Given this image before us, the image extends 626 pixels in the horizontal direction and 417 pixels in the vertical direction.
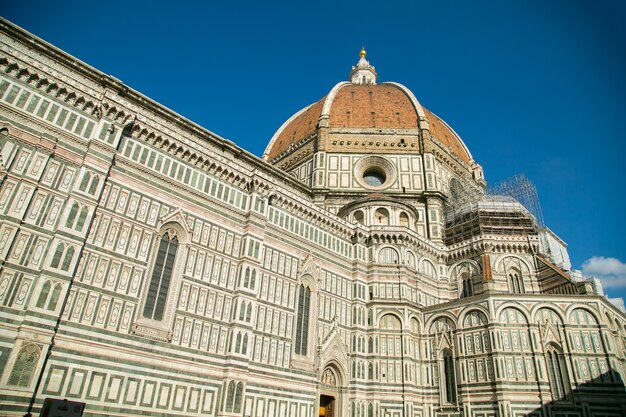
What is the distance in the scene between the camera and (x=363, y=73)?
61.8m

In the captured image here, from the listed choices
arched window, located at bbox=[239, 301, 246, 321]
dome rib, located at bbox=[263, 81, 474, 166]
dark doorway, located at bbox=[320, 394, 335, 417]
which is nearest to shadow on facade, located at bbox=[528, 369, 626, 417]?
dark doorway, located at bbox=[320, 394, 335, 417]

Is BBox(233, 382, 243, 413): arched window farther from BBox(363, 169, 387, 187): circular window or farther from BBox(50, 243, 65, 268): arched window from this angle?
BBox(363, 169, 387, 187): circular window

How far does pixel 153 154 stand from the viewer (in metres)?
21.6

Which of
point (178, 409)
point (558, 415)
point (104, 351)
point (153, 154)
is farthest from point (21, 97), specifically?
point (558, 415)

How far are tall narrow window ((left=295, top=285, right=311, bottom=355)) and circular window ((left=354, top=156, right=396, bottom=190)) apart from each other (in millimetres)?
14238

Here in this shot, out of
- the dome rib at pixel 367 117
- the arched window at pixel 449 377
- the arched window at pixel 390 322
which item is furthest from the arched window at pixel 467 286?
the dome rib at pixel 367 117

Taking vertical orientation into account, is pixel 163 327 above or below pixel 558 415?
above

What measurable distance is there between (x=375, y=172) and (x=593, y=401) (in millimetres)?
23126

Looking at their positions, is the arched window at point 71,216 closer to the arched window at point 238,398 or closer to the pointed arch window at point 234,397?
the pointed arch window at point 234,397

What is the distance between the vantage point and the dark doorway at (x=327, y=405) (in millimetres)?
24453

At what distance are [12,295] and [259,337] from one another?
10.9 m

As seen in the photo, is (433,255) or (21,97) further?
(433,255)

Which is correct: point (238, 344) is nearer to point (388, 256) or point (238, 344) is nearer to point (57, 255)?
point (57, 255)

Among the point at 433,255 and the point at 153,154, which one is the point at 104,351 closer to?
the point at 153,154
